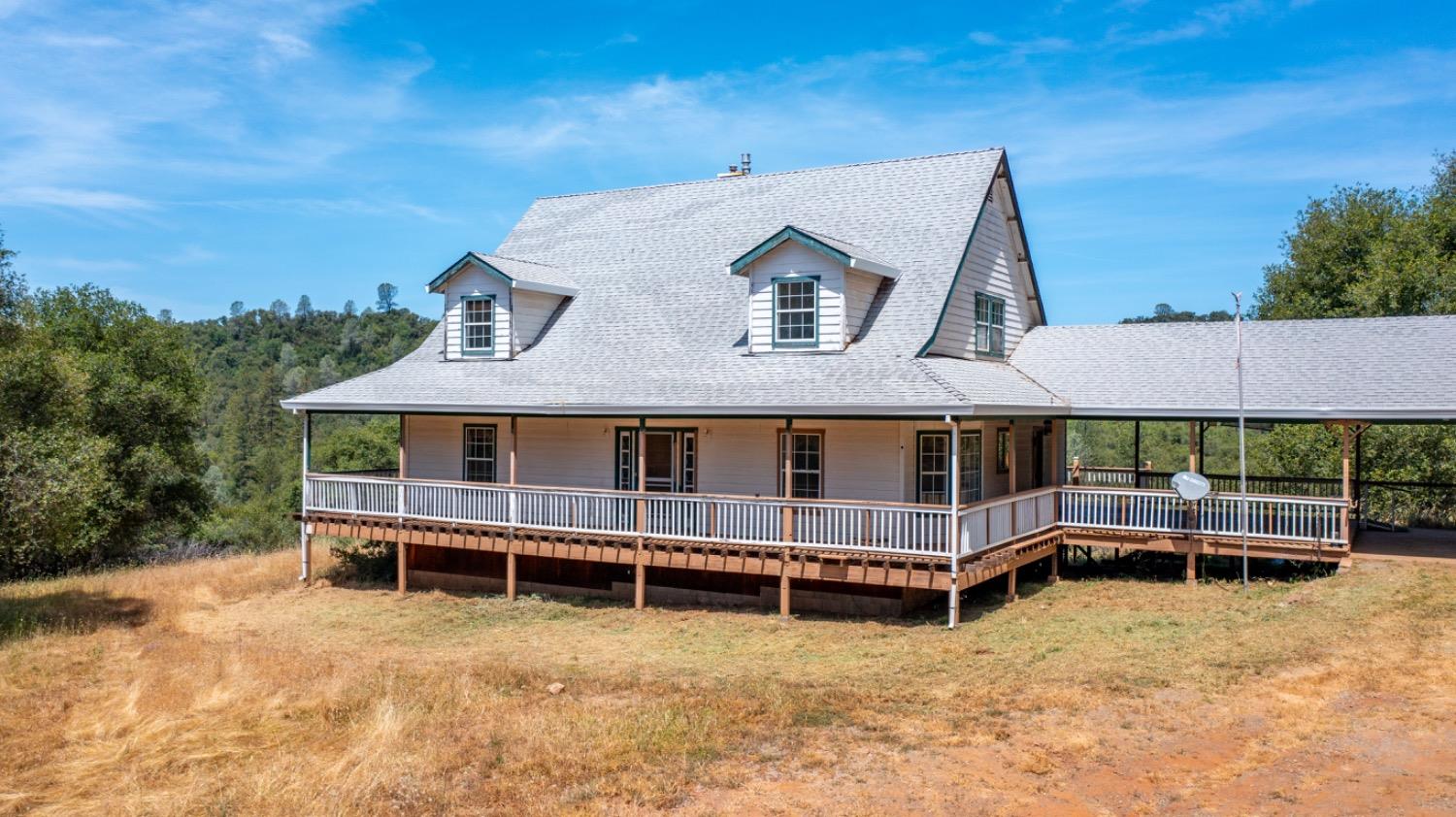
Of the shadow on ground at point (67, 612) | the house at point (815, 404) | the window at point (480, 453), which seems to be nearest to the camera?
the house at point (815, 404)

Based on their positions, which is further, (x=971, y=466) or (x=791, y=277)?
(x=791, y=277)

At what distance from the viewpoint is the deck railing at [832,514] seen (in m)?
16.8

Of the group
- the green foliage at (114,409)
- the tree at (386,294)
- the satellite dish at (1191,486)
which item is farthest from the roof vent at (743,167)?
the tree at (386,294)

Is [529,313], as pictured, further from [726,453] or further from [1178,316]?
[1178,316]

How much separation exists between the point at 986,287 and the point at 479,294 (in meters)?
11.0

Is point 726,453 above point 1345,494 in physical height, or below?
above

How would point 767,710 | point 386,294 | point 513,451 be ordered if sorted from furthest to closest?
1. point 386,294
2. point 513,451
3. point 767,710

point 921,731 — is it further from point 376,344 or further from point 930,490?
point 376,344

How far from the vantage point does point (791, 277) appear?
1972 cm

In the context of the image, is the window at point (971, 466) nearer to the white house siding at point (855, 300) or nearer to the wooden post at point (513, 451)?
the white house siding at point (855, 300)

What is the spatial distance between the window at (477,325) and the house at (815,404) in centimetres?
7

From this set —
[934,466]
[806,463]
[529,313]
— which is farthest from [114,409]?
[934,466]

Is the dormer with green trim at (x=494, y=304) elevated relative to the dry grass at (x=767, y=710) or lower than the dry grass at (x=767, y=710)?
elevated

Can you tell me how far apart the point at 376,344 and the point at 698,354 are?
97857 mm
